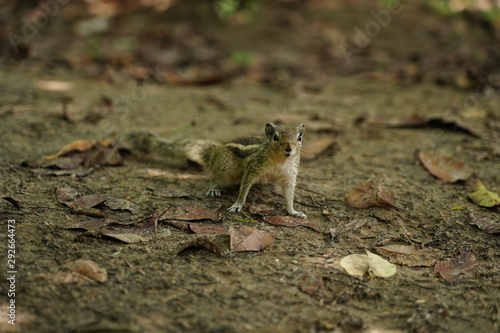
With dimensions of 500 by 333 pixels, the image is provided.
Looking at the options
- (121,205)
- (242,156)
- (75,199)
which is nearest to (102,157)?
(75,199)

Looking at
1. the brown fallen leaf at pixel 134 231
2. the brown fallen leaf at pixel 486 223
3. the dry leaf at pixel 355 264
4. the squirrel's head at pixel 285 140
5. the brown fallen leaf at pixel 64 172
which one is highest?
the squirrel's head at pixel 285 140

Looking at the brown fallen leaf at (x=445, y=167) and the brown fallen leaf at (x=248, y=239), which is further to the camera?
the brown fallen leaf at (x=445, y=167)

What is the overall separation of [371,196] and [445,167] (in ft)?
3.93

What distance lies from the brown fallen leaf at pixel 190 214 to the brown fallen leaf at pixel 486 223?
72.2 inches

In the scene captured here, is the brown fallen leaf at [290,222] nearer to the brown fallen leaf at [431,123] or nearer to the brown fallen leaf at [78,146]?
the brown fallen leaf at [78,146]

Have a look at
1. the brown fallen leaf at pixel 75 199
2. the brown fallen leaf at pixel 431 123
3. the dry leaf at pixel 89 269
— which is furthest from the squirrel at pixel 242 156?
the brown fallen leaf at pixel 431 123

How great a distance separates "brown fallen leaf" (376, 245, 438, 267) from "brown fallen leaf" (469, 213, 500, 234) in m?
0.50

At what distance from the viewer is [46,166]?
4.08 m

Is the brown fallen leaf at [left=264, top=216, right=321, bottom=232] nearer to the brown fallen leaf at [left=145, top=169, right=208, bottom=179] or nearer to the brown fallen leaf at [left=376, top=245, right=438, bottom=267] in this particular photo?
the brown fallen leaf at [left=376, top=245, right=438, bottom=267]

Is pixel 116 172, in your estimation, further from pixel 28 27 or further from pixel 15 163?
pixel 28 27

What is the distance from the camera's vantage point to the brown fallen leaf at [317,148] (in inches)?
192

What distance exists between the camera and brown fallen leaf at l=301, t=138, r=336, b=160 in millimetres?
4889

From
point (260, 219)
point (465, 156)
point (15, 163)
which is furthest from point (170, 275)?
point (465, 156)

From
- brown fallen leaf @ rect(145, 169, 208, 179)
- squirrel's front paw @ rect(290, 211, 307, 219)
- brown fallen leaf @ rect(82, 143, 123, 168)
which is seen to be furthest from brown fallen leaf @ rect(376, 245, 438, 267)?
brown fallen leaf @ rect(82, 143, 123, 168)
